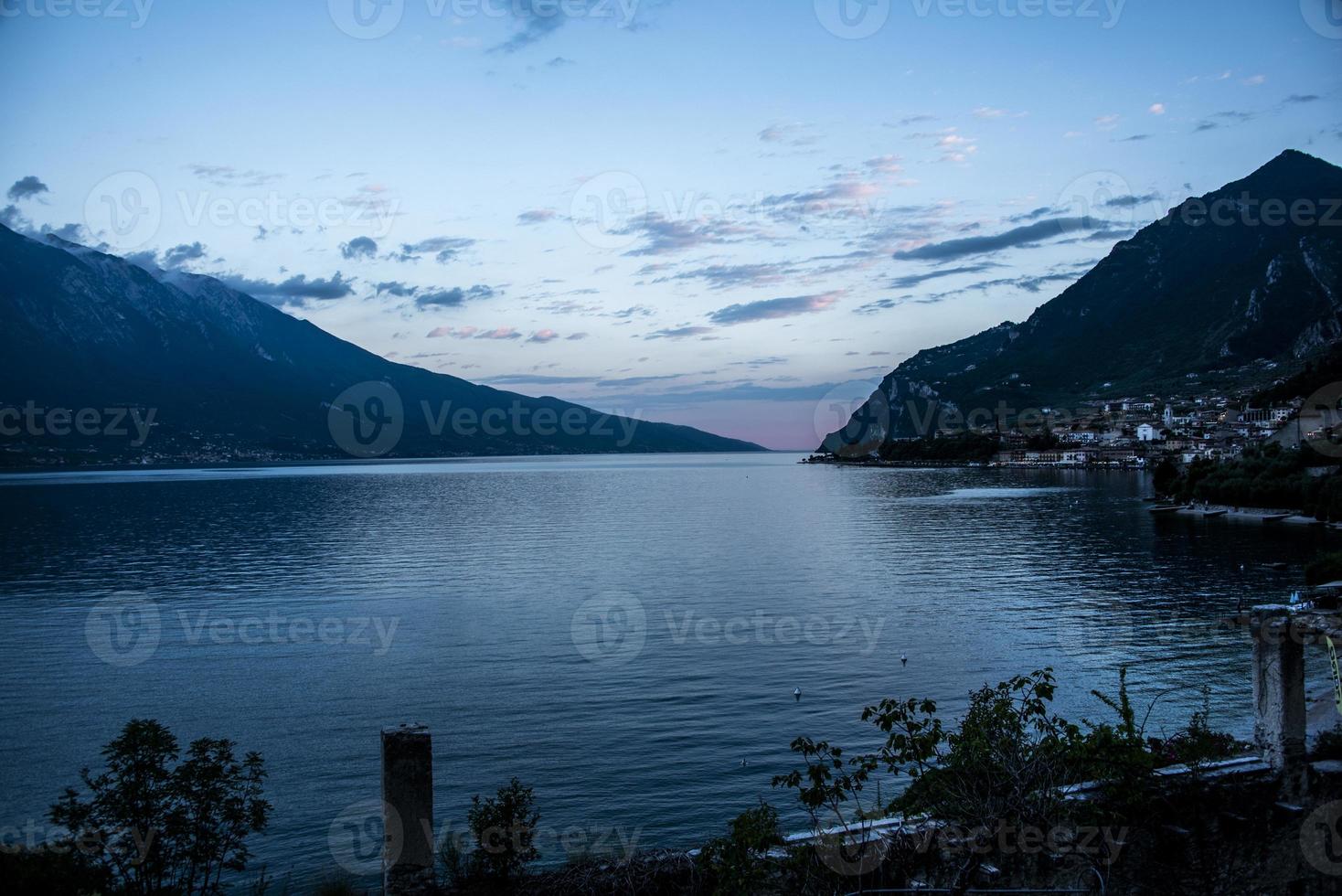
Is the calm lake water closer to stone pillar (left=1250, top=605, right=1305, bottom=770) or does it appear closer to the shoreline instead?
the shoreline

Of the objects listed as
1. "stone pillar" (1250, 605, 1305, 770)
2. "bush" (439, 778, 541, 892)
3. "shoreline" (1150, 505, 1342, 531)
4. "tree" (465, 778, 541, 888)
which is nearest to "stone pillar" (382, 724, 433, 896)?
"bush" (439, 778, 541, 892)

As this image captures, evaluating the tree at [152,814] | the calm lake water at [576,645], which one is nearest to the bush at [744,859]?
the tree at [152,814]

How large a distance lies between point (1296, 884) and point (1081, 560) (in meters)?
49.4

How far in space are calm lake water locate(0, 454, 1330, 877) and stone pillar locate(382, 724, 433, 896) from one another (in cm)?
852

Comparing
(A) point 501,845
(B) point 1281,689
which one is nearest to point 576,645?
(A) point 501,845

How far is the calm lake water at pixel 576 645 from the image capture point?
66.4ft

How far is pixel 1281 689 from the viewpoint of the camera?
33.5 ft

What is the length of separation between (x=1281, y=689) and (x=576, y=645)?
25.6 meters

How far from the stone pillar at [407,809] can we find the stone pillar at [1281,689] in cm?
916

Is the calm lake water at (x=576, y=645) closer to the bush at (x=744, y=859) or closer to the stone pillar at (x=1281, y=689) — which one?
the bush at (x=744, y=859)

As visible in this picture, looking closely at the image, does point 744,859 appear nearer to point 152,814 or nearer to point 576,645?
point 152,814

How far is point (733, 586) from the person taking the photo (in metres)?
47.2

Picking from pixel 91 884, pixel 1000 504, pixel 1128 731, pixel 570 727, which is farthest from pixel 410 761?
pixel 1000 504

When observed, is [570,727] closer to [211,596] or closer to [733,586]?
[733,586]
